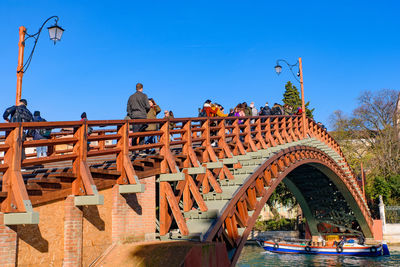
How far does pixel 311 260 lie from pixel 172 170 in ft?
70.6

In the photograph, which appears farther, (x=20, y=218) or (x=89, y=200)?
(x=89, y=200)

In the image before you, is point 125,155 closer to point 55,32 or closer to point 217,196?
point 217,196

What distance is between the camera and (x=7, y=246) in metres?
5.79

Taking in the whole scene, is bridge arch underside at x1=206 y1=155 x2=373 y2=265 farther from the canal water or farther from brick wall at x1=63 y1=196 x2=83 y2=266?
brick wall at x1=63 y1=196 x2=83 y2=266

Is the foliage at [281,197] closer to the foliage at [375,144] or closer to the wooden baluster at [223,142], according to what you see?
the foliage at [375,144]

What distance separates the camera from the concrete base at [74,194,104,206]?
6.61 metres

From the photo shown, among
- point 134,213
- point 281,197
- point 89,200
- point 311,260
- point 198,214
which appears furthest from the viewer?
point 281,197

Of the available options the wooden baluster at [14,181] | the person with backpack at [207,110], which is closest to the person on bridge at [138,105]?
the person with backpack at [207,110]

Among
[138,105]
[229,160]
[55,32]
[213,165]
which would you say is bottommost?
[213,165]

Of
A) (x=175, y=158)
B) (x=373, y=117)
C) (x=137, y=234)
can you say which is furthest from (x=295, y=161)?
(x=373, y=117)

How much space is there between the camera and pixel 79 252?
680 centimetres

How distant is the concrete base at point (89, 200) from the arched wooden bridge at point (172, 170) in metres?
0.02

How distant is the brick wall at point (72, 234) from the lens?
6659mm

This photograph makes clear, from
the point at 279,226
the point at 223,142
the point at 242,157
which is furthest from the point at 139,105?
the point at 279,226
